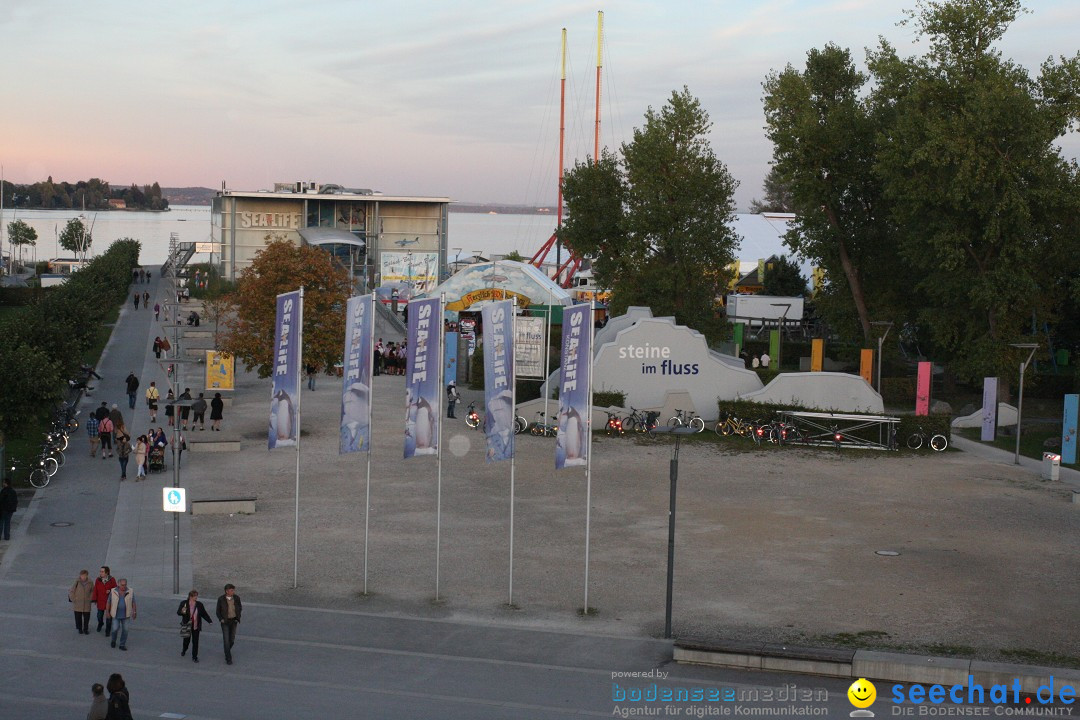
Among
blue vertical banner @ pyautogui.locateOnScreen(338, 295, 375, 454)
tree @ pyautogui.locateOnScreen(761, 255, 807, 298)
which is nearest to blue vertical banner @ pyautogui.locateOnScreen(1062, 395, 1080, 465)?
blue vertical banner @ pyautogui.locateOnScreen(338, 295, 375, 454)

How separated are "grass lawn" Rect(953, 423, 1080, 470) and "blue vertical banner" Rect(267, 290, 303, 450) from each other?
24223mm

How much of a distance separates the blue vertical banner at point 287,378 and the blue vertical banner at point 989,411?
82.0 feet

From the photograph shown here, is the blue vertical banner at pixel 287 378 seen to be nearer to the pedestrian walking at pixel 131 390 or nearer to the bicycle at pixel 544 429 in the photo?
the bicycle at pixel 544 429

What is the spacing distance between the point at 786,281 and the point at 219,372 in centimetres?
4294

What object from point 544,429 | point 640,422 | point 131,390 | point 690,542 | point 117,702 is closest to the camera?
point 117,702

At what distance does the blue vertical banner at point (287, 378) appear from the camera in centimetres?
1984

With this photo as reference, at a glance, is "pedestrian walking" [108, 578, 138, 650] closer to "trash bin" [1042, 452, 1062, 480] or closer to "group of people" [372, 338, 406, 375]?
"trash bin" [1042, 452, 1062, 480]

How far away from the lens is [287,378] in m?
20.0

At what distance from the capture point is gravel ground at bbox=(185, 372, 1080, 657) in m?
18.2

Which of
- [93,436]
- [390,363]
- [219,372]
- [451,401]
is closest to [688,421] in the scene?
[451,401]

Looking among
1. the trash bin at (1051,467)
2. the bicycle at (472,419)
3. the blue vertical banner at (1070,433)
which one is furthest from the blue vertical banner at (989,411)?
the bicycle at (472,419)

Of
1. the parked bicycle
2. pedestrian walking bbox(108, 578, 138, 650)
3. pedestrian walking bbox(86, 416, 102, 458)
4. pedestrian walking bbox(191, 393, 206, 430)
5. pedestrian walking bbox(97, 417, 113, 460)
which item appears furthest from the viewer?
the parked bicycle

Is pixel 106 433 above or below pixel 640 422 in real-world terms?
below

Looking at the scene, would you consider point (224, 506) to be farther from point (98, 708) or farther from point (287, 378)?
point (98, 708)
